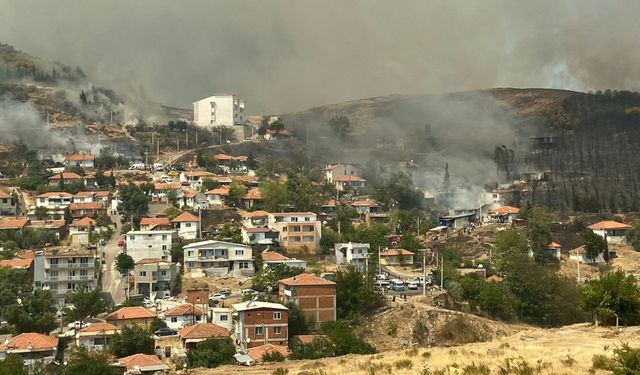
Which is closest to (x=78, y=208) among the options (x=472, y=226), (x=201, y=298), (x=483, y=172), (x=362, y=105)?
(x=201, y=298)

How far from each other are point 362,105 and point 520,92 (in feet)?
99.4

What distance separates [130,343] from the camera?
149 ft

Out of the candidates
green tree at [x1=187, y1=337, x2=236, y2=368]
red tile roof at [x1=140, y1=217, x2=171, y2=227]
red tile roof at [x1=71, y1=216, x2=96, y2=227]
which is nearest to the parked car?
green tree at [x1=187, y1=337, x2=236, y2=368]

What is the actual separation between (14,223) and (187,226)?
1401 cm

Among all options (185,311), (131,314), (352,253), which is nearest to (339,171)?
(352,253)

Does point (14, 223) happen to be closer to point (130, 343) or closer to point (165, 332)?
point (165, 332)

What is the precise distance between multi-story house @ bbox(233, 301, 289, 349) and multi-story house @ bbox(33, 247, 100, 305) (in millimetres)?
17069

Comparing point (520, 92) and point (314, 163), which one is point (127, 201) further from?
point (520, 92)

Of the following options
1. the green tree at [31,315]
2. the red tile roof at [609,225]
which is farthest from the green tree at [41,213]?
the red tile roof at [609,225]

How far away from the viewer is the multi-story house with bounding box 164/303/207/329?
51.1 meters

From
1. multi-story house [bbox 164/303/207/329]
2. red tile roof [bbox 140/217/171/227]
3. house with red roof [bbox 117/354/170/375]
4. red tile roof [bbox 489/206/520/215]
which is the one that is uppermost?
red tile roof [bbox 489/206/520/215]

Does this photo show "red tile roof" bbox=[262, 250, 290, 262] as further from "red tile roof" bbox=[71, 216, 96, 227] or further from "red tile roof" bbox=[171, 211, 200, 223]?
"red tile roof" bbox=[71, 216, 96, 227]

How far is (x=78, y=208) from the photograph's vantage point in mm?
78000

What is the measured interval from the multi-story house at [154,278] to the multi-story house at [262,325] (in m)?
13.2
